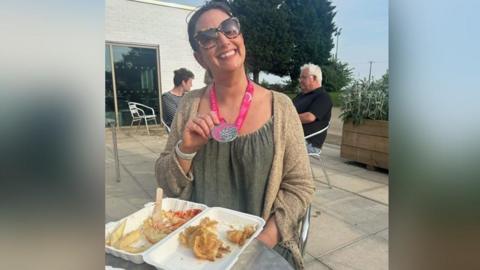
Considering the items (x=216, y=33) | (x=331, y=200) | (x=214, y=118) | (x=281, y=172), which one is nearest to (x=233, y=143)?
(x=214, y=118)

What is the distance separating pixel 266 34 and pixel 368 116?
484 mm

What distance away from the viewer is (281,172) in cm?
95

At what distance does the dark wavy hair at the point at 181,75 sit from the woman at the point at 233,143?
0.15 feet

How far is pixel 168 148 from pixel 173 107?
118mm

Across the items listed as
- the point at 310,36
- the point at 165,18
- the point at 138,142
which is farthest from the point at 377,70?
the point at 138,142

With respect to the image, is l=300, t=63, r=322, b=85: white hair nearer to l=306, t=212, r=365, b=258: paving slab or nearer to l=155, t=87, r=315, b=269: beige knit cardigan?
l=155, t=87, r=315, b=269: beige knit cardigan

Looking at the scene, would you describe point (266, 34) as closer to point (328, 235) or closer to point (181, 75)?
point (181, 75)

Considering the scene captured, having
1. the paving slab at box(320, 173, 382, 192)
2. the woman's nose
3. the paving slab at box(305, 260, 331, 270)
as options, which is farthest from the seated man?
the paving slab at box(305, 260, 331, 270)

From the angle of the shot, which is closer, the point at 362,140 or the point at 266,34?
the point at 266,34

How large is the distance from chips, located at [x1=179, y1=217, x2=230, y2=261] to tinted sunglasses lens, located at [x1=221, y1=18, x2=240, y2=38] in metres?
0.53

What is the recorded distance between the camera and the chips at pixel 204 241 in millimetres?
754

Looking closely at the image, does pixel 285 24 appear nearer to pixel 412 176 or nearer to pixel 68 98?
pixel 412 176

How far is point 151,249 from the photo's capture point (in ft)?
2.37

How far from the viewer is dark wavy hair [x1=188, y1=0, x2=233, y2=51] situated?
74 cm
